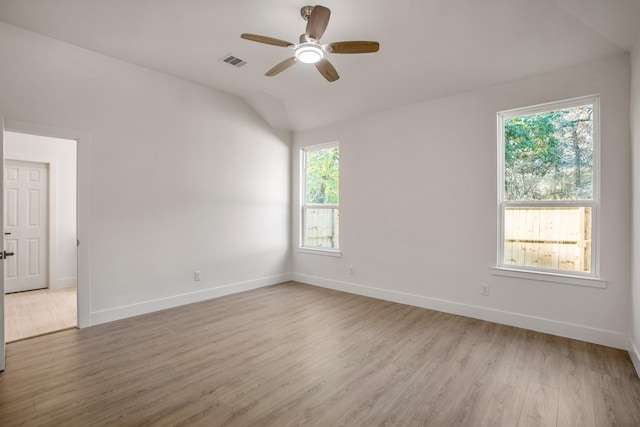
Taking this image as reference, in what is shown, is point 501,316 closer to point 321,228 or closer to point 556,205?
point 556,205

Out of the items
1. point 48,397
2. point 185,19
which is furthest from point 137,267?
point 185,19

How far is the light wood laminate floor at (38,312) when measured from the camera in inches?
133

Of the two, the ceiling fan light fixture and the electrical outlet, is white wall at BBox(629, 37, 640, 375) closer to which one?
the electrical outlet

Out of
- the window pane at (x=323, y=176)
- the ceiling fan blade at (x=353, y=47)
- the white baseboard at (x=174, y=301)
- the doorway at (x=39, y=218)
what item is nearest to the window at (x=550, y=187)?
the ceiling fan blade at (x=353, y=47)

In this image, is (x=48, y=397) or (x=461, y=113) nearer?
(x=48, y=397)

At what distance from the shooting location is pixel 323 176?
552cm

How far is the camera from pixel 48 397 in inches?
86.0

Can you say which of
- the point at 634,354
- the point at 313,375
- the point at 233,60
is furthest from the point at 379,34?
the point at 634,354

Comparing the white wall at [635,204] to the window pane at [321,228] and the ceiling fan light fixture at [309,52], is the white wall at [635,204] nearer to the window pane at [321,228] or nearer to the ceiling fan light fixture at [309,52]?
the ceiling fan light fixture at [309,52]

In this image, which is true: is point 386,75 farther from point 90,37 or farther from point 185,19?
point 90,37

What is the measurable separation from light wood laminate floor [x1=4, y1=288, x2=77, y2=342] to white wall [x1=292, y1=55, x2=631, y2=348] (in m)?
3.40

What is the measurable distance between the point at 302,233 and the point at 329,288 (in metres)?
1.14

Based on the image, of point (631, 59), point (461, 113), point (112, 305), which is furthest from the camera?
point (461, 113)

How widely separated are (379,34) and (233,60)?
171 centimetres
